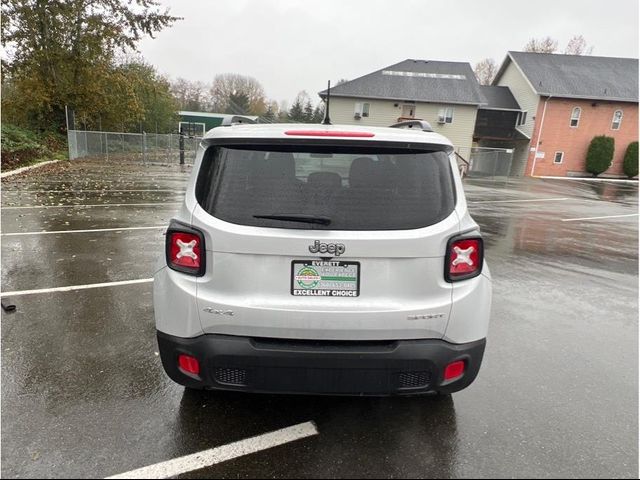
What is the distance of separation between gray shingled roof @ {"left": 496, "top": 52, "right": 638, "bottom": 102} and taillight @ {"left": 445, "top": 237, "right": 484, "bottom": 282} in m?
35.7

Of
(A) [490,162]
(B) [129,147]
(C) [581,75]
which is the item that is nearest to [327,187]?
(B) [129,147]

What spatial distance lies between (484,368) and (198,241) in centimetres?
252

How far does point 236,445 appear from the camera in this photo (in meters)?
2.49

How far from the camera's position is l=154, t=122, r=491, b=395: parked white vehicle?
2.25 m

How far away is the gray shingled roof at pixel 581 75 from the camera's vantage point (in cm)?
3284

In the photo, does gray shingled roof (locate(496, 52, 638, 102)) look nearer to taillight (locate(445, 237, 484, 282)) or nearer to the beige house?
the beige house

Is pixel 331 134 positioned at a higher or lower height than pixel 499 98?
lower

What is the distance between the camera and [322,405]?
9.53ft

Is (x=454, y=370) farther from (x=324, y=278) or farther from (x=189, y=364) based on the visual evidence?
(x=189, y=364)

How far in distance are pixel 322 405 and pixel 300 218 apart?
54.7 inches

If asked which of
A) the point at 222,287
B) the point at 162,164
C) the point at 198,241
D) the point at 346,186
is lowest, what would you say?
the point at 162,164

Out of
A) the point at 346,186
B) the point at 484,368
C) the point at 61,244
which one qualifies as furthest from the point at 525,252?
the point at 61,244

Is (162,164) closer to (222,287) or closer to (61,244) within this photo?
(61,244)

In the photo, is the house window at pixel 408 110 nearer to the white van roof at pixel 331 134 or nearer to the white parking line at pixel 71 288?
the white parking line at pixel 71 288
